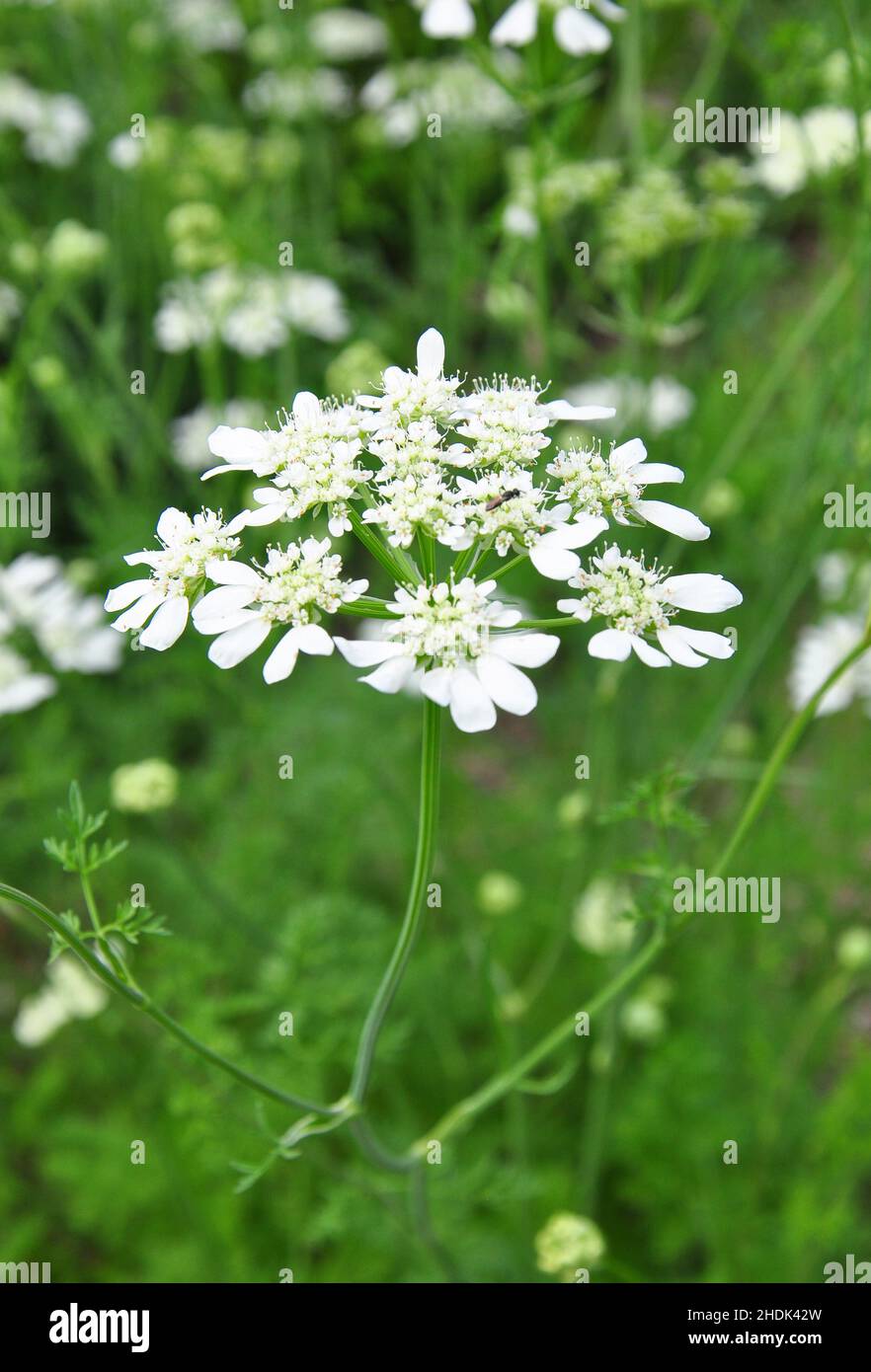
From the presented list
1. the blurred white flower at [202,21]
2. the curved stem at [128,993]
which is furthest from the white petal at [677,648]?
the blurred white flower at [202,21]

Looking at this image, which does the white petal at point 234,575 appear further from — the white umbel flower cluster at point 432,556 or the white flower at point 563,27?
the white flower at point 563,27

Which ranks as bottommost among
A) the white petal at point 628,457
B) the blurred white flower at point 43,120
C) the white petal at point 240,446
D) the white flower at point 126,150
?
the white petal at point 628,457

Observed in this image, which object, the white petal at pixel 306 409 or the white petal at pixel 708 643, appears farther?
the white petal at pixel 306 409

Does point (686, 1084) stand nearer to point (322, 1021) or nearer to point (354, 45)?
point (322, 1021)

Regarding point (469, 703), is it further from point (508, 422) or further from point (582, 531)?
point (508, 422)

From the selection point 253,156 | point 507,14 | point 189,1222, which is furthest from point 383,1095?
point 253,156

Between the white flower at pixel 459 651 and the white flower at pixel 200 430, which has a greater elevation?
the white flower at pixel 200 430
